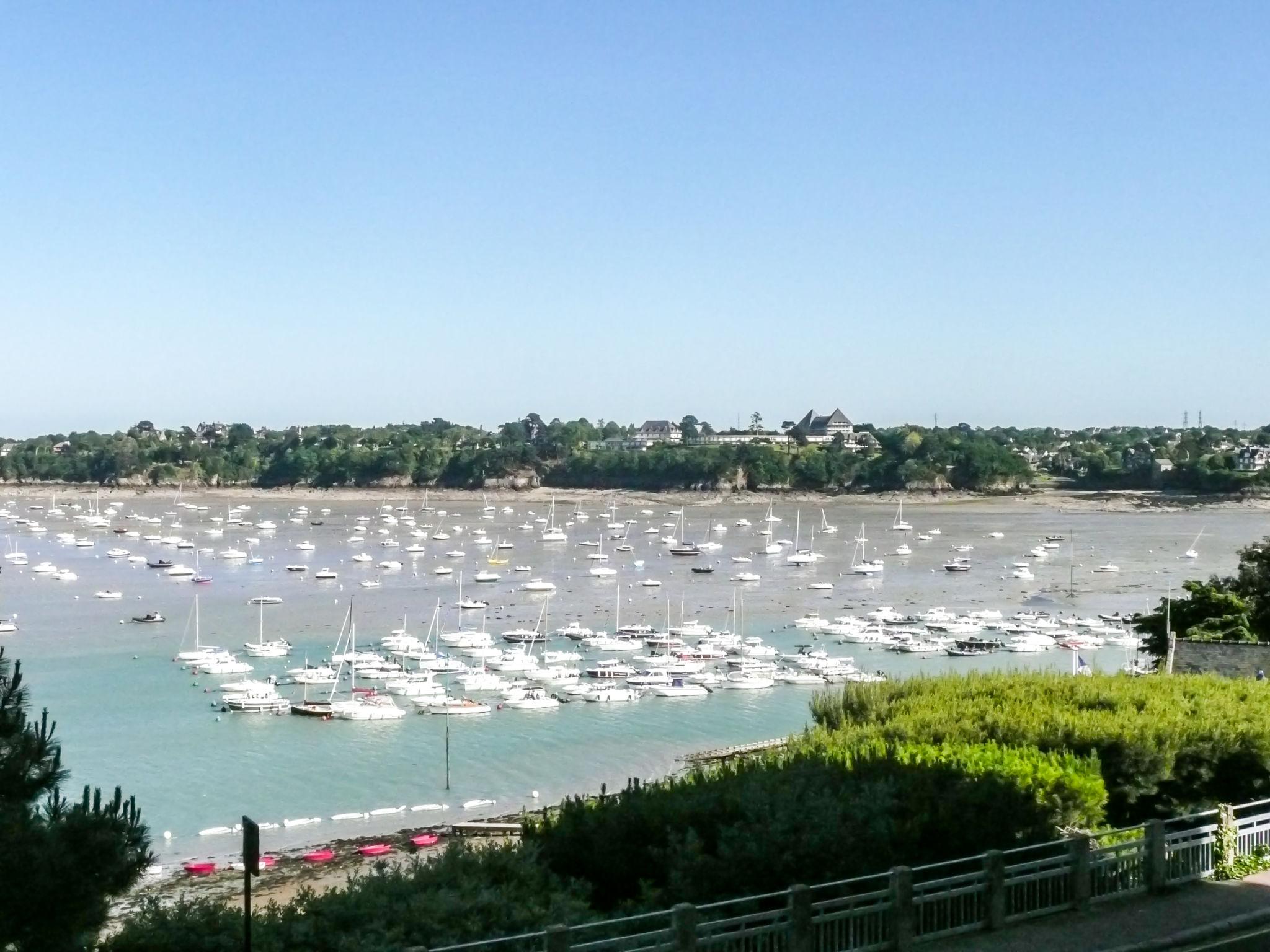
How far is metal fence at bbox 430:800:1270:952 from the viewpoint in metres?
9.75

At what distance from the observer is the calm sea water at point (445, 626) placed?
30.0 meters

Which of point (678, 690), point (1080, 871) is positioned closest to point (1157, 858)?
point (1080, 871)

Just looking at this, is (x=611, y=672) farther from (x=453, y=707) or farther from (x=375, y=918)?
(x=375, y=918)

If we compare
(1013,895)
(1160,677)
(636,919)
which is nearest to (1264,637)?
(1160,677)

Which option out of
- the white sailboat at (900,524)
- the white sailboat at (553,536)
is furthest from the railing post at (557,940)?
the white sailboat at (900,524)

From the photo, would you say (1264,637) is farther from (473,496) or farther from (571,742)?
(473,496)

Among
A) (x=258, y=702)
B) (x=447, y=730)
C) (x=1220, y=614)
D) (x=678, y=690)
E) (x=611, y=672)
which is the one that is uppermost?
(x=1220, y=614)

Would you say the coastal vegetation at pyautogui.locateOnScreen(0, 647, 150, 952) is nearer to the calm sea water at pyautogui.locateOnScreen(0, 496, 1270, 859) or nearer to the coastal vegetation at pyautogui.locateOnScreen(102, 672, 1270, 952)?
the coastal vegetation at pyautogui.locateOnScreen(102, 672, 1270, 952)

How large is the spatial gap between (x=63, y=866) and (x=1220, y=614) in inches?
1243

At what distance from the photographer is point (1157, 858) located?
12.3 m

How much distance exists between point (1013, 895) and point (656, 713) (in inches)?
1043

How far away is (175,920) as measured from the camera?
10.0 metres

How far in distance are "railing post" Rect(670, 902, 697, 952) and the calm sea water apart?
57.4 ft

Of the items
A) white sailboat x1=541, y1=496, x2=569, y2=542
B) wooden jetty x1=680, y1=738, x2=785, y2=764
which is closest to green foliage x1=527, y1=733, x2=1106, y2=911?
wooden jetty x1=680, y1=738, x2=785, y2=764
